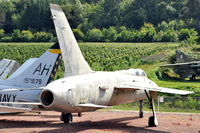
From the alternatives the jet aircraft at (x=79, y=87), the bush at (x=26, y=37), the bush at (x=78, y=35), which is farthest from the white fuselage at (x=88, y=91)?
the bush at (x=26, y=37)

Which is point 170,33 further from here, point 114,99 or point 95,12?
point 114,99

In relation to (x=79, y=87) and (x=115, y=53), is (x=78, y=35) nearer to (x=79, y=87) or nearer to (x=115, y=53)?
(x=115, y=53)

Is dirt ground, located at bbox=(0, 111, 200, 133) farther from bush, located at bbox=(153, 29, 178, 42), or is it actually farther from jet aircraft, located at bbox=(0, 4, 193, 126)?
bush, located at bbox=(153, 29, 178, 42)

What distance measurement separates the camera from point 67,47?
21.5m

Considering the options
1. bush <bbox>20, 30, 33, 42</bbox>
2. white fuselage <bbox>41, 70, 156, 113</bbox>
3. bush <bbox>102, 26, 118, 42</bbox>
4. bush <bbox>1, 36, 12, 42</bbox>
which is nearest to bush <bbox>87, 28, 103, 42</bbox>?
bush <bbox>102, 26, 118, 42</bbox>

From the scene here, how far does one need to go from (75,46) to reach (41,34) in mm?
57553

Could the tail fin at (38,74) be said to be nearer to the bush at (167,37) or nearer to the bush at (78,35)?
the bush at (78,35)

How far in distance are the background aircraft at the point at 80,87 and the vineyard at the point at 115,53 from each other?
1297 inches

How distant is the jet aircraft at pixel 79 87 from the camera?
1952 centimetres

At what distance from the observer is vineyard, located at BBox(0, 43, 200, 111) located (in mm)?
62344

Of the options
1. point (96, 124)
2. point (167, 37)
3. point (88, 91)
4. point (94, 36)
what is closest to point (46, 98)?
point (88, 91)

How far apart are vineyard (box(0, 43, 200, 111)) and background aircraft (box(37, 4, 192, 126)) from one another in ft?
108

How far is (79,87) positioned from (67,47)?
2.50 meters

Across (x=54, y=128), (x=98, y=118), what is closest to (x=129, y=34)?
(x=98, y=118)
